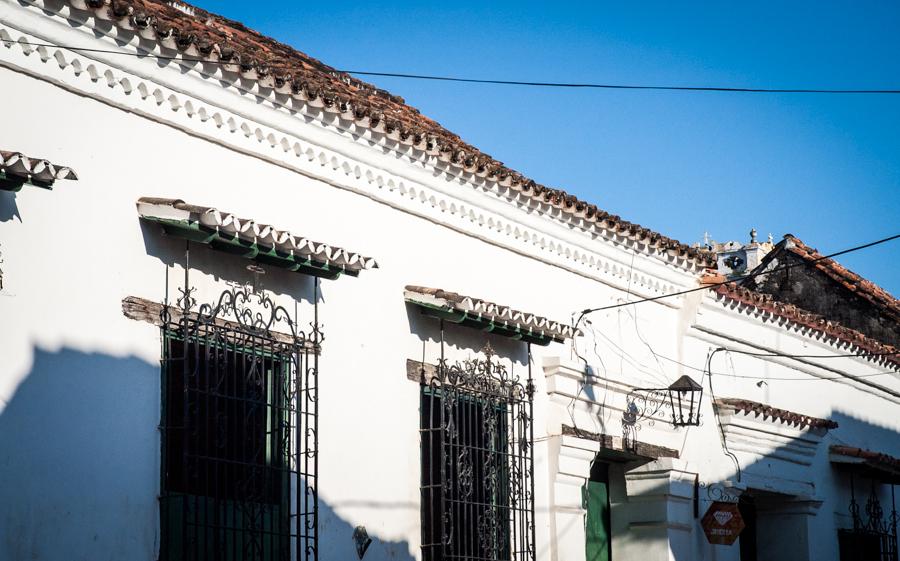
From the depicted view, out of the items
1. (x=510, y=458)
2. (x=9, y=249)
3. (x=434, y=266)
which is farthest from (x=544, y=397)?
(x=9, y=249)

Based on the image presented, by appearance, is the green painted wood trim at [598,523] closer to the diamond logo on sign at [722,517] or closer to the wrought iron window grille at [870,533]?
the diamond logo on sign at [722,517]

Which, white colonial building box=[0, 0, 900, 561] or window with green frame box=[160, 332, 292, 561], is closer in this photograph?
white colonial building box=[0, 0, 900, 561]

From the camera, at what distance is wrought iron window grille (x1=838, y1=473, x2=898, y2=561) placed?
49.6 ft

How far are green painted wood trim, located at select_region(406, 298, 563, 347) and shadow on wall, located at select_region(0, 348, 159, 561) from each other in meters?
2.71

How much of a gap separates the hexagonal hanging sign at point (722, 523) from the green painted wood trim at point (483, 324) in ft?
9.14

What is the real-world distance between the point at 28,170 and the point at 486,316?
4247 mm

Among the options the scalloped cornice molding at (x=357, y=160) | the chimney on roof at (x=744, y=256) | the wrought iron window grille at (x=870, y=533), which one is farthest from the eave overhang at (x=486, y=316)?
the chimney on roof at (x=744, y=256)

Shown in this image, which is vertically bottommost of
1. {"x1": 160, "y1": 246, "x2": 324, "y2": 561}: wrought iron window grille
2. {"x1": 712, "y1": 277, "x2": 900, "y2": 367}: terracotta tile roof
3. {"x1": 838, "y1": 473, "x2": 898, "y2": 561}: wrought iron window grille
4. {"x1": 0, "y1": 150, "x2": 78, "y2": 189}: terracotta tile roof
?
{"x1": 838, "y1": 473, "x2": 898, "y2": 561}: wrought iron window grille

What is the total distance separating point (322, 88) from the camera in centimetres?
927

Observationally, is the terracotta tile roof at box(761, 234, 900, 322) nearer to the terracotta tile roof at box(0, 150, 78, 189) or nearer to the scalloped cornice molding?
the scalloped cornice molding

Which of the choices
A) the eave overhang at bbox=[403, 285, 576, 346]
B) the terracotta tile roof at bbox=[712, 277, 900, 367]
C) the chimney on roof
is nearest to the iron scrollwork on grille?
the eave overhang at bbox=[403, 285, 576, 346]

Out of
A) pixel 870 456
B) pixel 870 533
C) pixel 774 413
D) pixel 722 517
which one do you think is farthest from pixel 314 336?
pixel 870 533

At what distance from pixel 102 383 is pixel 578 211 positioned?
5396 mm

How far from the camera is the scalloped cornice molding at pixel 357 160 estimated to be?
303 inches
